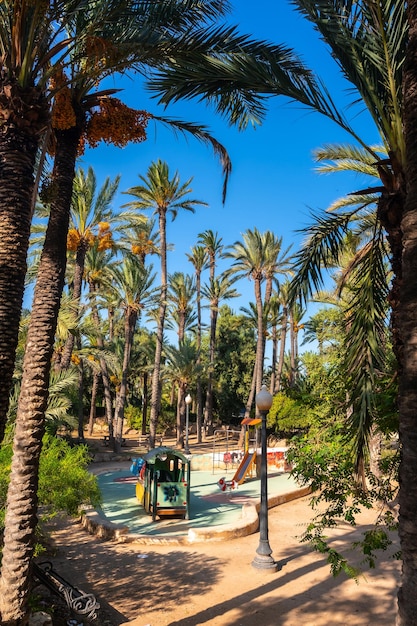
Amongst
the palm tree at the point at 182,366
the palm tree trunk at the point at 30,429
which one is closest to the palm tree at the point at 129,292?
the palm tree at the point at 182,366

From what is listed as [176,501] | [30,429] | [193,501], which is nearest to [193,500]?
[193,501]

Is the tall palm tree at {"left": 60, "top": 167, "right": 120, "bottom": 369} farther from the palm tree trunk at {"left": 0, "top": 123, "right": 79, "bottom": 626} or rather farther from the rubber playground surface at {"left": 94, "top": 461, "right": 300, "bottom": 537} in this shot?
the palm tree trunk at {"left": 0, "top": 123, "right": 79, "bottom": 626}

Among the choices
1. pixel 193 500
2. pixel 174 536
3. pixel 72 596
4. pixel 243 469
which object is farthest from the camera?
pixel 243 469

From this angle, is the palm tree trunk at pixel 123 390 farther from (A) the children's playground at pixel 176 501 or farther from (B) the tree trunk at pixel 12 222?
(B) the tree trunk at pixel 12 222

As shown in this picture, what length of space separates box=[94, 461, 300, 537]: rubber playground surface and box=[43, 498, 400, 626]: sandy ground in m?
1.59

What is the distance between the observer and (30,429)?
204 inches

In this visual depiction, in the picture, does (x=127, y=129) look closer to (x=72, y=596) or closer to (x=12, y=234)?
(x=12, y=234)

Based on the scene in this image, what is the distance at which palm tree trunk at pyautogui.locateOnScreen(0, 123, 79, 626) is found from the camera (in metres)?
5.01

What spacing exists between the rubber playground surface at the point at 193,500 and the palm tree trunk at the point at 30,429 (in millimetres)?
5870

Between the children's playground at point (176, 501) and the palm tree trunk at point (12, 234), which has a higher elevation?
the palm tree trunk at point (12, 234)

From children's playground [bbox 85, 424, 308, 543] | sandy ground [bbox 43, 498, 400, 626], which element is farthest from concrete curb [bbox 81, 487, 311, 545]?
sandy ground [bbox 43, 498, 400, 626]

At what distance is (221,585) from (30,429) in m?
5.00

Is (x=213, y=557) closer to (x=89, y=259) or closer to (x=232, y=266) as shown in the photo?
(x=89, y=259)

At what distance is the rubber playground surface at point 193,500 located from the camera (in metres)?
12.5
